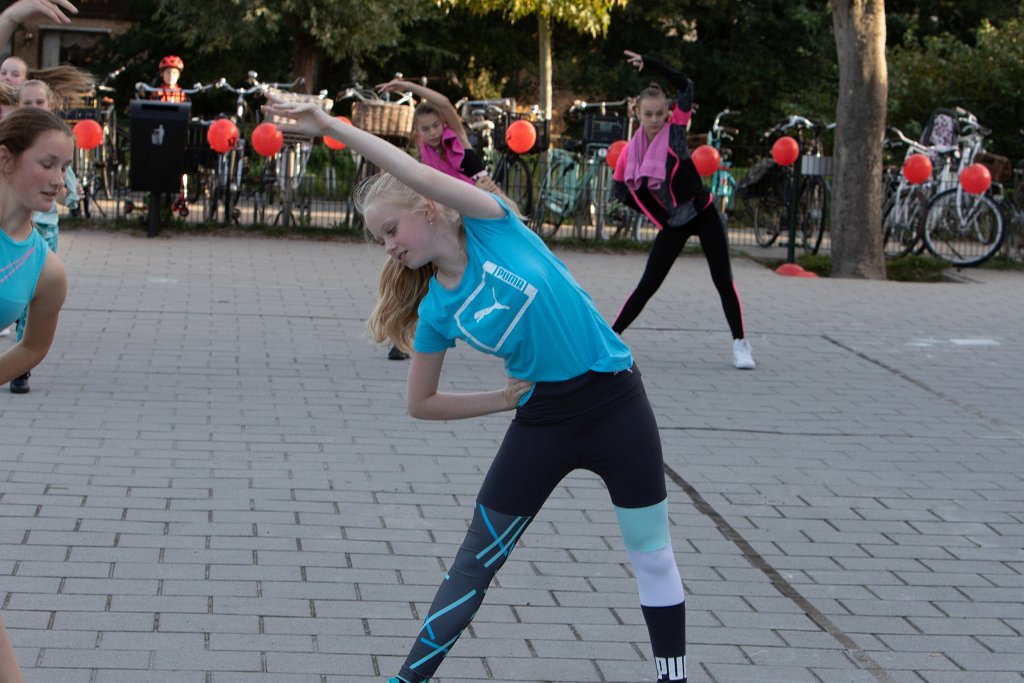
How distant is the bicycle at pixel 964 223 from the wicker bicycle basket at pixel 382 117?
18.8ft

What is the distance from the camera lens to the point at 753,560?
5.18 metres

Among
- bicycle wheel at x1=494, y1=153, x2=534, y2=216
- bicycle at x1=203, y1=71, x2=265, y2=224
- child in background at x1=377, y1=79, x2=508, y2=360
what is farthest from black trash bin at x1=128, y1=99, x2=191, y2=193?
child in background at x1=377, y1=79, x2=508, y2=360

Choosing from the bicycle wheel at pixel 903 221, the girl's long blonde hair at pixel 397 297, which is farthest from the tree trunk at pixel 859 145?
the girl's long blonde hair at pixel 397 297

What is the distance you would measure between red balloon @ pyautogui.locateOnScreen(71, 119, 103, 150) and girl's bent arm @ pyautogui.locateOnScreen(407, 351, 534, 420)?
37.3ft

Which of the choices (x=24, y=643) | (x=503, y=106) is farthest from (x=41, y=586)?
(x=503, y=106)

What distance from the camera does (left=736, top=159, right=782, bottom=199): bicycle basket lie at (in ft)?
55.4

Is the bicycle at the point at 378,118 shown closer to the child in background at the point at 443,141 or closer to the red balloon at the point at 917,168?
the red balloon at the point at 917,168

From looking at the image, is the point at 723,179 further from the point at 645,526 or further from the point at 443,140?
the point at 645,526

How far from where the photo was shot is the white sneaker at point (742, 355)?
29.7 feet

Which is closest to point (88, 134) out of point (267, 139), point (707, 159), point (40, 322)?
point (267, 139)

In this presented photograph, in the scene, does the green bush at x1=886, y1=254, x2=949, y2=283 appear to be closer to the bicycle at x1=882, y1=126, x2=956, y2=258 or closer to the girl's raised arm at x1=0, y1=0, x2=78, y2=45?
the bicycle at x1=882, y1=126, x2=956, y2=258

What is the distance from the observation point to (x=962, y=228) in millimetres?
15109

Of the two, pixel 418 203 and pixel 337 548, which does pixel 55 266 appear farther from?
pixel 337 548

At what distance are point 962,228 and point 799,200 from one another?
2.01 metres
